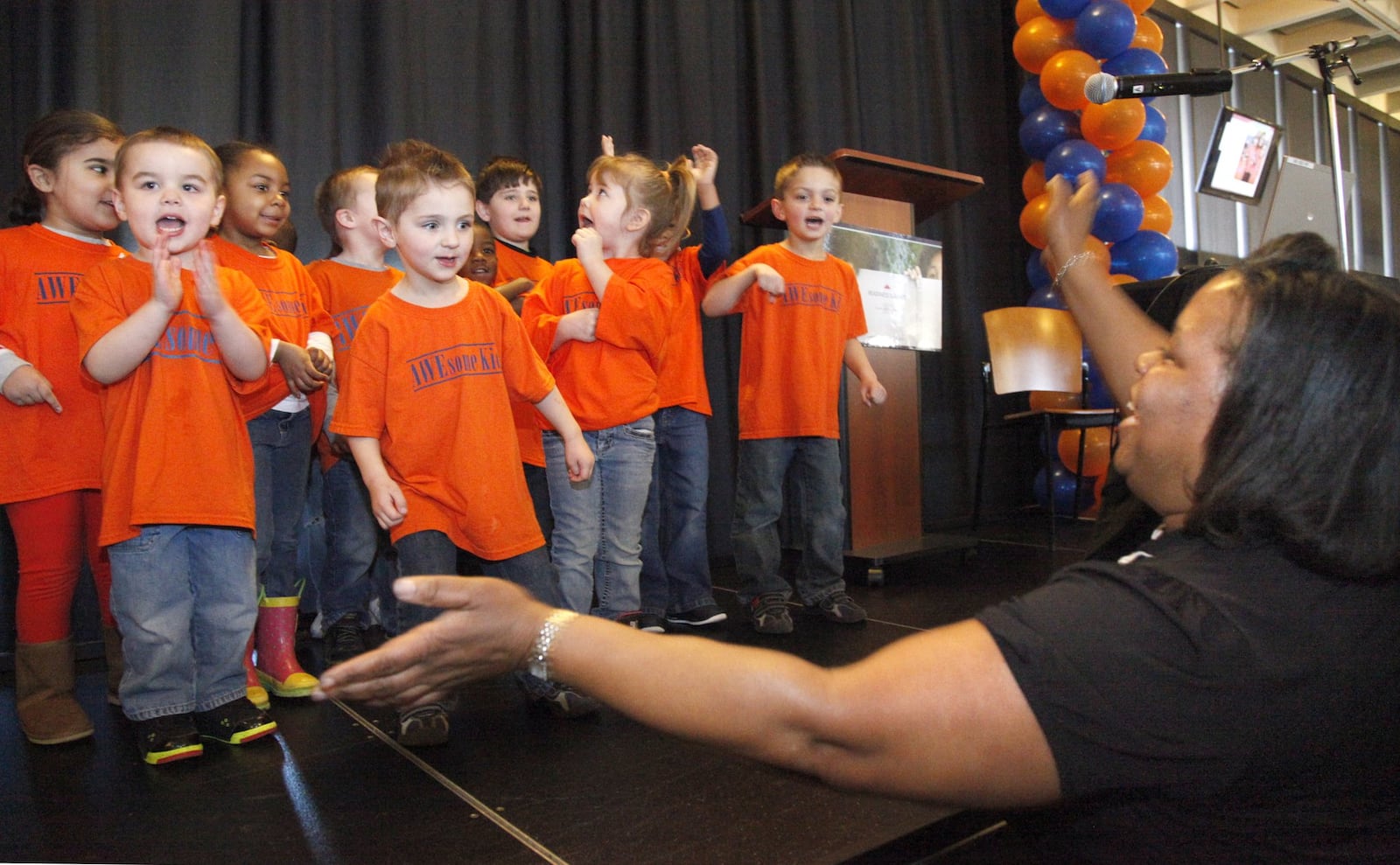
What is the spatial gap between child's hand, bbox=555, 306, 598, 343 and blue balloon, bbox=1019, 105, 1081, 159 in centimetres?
330

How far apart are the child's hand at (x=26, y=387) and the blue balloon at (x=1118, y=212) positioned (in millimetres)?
4179

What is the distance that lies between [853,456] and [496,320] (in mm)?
1737

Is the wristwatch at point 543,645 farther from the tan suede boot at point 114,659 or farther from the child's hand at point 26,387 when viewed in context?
the tan suede boot at point 114,659

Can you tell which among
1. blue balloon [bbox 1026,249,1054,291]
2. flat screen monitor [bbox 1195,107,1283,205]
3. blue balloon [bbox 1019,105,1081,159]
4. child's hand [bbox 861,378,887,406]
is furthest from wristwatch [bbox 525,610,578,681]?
blue balloon [bbox 1019,105,1081,159]

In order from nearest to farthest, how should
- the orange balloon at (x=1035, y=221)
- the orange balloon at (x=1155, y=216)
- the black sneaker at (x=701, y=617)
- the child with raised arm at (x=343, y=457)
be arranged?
1. the child with raised arm at (x=343, y=457)
2. the black sneaker at (x=701, y=617)
3. the orange balloon at (x=1035, y=221)
4. the orange balloon at (x=1155, y=216)

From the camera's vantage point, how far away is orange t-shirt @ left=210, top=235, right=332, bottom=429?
81.3 inches

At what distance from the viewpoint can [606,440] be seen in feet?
7.90

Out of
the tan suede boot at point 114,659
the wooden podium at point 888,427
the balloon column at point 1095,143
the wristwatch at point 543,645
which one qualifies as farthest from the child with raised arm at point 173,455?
the balloon column at point 1095,143

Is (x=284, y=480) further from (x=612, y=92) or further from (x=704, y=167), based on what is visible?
(x=612, y=92)

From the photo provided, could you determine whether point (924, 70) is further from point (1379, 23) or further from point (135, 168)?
point (1379, 23)

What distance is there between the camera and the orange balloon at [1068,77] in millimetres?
4328

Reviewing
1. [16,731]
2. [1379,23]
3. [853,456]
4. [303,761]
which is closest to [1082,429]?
[853,456]

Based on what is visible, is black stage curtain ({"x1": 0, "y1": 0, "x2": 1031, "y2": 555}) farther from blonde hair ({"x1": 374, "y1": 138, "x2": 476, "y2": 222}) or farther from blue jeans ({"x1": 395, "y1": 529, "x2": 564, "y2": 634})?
blue jeans ({"x1": 395, "y1": 529, "x2": 564, "y2": 634})

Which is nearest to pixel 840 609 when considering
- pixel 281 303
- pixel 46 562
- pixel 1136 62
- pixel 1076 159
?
pixel 281 303
